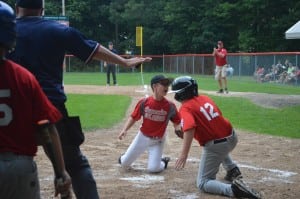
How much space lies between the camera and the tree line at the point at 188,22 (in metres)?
45.1

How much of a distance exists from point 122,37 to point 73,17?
6.06m

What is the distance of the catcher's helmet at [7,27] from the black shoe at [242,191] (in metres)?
3.54

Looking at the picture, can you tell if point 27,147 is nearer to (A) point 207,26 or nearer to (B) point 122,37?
(A) point 207,26

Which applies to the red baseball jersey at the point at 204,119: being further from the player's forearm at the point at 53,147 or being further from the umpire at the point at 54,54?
the player's forearm at the point at 53,147

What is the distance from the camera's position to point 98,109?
636 inches

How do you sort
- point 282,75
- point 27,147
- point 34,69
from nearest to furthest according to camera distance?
point 27,147 → point 34,69 → point 282,75

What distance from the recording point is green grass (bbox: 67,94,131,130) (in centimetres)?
1296

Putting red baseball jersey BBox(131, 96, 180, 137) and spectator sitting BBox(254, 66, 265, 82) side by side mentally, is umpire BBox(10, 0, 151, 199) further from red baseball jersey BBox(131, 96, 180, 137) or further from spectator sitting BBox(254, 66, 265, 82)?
spectator sitting BBox(254, 66, 265, 82)

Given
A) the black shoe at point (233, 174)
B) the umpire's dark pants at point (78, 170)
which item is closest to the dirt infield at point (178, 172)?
the black shoe at point (233, 174)

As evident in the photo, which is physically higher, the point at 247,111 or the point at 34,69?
the point at 34,69

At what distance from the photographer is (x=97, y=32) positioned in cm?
6109

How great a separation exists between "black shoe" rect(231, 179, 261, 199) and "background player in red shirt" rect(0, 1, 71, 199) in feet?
10.4

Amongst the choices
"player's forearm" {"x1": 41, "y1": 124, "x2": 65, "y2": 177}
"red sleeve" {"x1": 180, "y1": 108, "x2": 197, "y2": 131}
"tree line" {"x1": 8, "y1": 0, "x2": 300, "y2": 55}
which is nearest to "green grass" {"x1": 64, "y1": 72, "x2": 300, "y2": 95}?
"tree line" {"x1": 8, "y1": 0, "x2": 300, "y2": 55}

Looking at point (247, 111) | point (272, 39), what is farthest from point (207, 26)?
point (247, 111)
